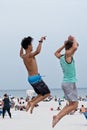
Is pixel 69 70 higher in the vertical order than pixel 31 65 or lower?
lower

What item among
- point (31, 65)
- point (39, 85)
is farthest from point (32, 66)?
point (39, 85)

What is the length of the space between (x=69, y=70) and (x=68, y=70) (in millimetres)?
29

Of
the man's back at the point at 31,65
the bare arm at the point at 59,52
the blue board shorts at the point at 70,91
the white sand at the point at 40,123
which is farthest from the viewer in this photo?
the white sand at the point at 40,123

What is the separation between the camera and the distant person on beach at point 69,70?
577 inches

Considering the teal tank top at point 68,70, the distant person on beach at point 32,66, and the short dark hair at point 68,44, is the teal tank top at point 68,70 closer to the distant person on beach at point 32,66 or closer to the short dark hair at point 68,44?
the short dark hair at point 68,44

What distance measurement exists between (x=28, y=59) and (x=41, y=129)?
15317 millimetres

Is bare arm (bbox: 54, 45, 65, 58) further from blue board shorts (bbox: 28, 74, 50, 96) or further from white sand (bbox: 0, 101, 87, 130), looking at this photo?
white sand (bbox: 0, 101, 87, 130)

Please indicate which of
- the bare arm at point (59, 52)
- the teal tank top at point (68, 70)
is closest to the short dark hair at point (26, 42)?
the bare arm at point (59, 52)

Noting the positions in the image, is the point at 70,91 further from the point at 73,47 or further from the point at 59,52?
the point at 73,47

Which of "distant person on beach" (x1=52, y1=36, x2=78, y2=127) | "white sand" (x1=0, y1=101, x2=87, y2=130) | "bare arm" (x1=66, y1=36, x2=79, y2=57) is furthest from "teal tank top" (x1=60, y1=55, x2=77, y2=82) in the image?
"white sand" (x1=0, y1=101, x2=87, y2=130)

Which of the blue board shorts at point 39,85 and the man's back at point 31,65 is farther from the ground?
the man's back at point 31,65

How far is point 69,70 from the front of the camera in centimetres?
1469

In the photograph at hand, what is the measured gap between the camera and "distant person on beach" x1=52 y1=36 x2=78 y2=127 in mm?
14648

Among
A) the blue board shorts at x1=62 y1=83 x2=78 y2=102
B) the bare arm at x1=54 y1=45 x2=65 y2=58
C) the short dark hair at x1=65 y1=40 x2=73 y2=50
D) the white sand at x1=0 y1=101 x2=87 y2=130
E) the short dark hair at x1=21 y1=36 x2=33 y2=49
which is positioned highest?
the short dark hair at x1=21 y1=36 x2=33 y2=49
